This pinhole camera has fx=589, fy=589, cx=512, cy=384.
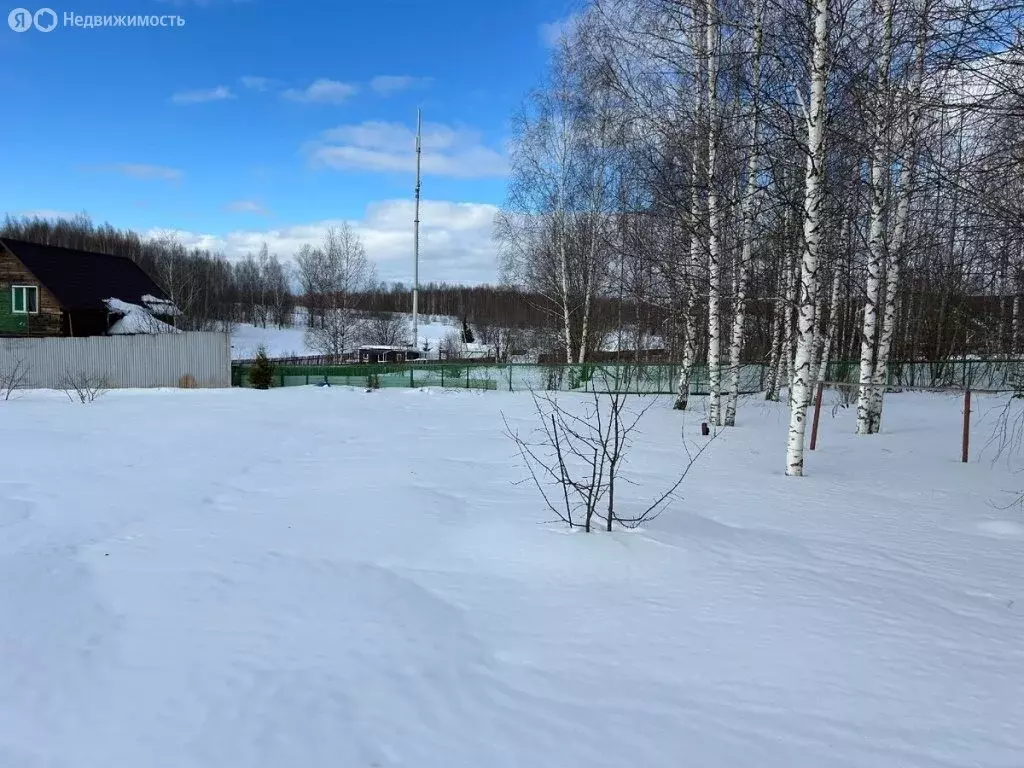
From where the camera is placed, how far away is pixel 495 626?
3.30 m

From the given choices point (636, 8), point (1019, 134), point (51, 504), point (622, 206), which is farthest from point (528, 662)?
point (622, 206)

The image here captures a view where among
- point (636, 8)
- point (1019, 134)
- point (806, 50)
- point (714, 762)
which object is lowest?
point (714, 762)

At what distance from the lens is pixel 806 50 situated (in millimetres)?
6949

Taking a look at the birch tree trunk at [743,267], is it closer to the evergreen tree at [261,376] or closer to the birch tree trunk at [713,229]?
the birch tree trunk at [713,229]

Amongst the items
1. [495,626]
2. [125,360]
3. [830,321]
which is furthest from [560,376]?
[495,626]

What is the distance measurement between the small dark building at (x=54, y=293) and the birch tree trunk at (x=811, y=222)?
92.4 feet

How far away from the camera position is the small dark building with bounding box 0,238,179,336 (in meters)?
24.5

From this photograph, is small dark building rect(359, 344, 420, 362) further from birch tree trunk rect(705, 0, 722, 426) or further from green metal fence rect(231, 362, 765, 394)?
birch tree trunk rect(705, 0, 722, 426)

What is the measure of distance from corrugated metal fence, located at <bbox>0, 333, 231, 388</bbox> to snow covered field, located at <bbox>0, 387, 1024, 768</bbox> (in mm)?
14801

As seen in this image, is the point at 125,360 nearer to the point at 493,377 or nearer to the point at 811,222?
the point at 493,377

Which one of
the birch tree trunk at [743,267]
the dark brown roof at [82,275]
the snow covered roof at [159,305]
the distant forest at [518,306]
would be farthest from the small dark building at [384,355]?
the birch tree trunk at [743,267]

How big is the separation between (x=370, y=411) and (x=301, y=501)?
28.5 feet

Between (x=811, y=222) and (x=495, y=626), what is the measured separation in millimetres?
5817

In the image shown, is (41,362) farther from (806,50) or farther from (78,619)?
(806,50)
